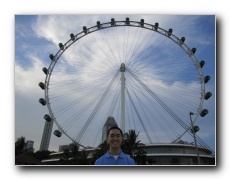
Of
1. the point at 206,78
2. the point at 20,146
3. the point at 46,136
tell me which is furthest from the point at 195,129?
the point at 20,146

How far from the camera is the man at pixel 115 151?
1.92 meters

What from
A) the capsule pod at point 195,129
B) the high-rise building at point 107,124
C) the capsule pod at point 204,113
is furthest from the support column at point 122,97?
the capsule pod at point 204,113

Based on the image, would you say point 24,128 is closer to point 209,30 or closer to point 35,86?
point 35,86

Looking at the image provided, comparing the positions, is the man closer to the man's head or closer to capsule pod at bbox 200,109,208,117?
the man's head

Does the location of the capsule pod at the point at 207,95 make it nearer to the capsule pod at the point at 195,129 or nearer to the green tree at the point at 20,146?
the capsule pod at the point at 195,129

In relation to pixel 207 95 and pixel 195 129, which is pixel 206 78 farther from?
pixel 195 129

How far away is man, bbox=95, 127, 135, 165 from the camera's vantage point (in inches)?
75.6

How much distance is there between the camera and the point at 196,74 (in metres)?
4.06

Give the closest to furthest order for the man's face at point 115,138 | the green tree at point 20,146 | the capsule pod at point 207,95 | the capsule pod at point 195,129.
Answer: the man's face at point 115,138
the green tree at point 20,146
the capsule pod at point 207,95
the capsule pod at point 195,129

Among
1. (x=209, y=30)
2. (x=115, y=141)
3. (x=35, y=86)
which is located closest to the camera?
(x=115, y=141)

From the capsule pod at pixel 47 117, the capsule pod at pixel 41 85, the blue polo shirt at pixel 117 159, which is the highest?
the capsule pod at pixel 41 85

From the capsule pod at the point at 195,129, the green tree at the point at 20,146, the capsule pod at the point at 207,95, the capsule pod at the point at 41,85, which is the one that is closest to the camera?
the green tree at the point at 20,146

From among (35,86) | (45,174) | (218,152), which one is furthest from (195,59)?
(45,174)

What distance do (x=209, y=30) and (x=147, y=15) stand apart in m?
0.77
